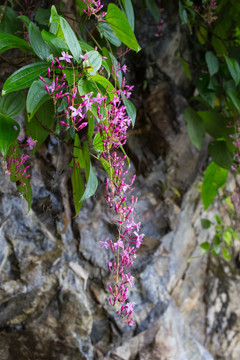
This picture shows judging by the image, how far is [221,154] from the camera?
1.22 meters

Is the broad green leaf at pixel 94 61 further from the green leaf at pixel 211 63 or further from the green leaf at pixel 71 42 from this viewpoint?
the green leaf at pixel 211 63

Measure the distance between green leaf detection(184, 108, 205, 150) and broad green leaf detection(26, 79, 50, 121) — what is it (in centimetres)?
73

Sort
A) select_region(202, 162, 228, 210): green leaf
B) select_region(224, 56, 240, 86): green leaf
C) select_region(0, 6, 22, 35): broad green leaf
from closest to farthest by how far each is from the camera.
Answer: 1. select_region(0, 6, 22, 35): broad green leaf
2. select_region(224, 56, 240, 86): green leaf
3. select_region(202, 162, 228, 210): green leaf

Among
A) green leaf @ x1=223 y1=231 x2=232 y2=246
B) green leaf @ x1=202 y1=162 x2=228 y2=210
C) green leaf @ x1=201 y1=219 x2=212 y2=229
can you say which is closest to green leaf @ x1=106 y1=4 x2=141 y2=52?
green leaf @ x1=202 y1=162 x2=228 y2=210

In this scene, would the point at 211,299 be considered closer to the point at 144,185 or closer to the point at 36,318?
the point at 144,185

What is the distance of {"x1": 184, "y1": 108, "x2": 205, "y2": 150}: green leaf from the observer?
125 cm

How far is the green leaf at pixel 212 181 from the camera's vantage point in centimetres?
131

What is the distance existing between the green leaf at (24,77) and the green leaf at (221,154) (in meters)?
0.74

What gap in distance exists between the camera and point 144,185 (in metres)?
1.35

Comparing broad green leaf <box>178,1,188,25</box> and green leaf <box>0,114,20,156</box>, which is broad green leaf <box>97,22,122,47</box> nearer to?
green leaf <box>0,114,20,156</box>

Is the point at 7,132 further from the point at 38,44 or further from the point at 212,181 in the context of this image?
the point at 212,181

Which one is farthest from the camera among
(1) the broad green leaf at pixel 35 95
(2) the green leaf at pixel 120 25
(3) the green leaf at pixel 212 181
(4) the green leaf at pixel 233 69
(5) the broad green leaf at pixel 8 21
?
(3) the green leaf at pixel 212 181

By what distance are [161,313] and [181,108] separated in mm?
687

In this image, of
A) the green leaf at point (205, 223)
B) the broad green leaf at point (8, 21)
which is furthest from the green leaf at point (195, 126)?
the broad green leaf at point (8, 21)
